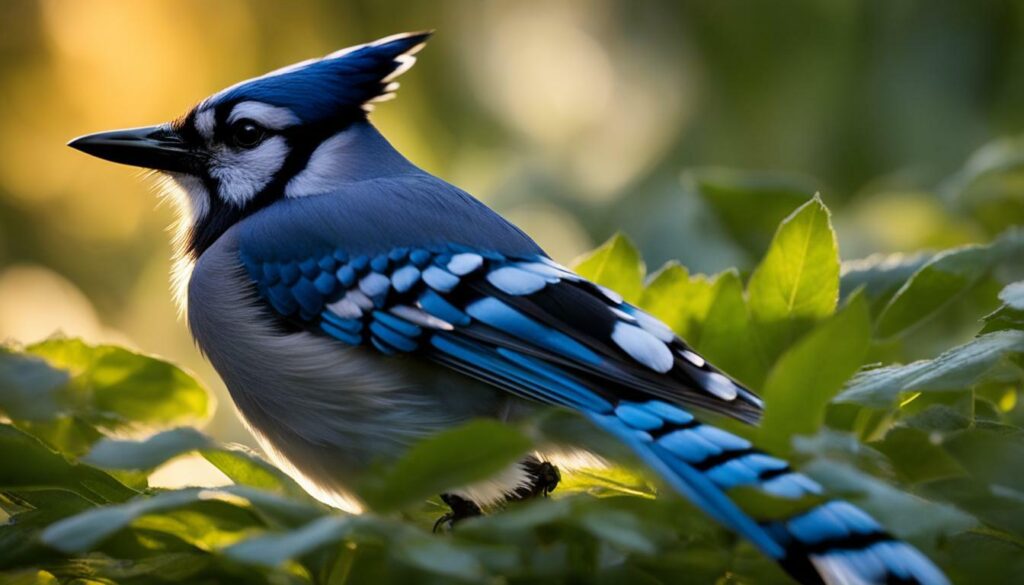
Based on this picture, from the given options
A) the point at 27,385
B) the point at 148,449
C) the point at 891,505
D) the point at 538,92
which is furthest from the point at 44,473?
the point at 538,92

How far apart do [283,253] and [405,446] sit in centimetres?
29

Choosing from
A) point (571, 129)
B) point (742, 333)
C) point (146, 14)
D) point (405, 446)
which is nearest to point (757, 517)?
point (742, 333)

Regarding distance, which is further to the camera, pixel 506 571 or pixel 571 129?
pixel 571 129

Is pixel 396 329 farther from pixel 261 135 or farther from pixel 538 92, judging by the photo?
pixel 538 92

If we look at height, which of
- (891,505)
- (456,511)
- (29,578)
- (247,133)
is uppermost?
(247,133)

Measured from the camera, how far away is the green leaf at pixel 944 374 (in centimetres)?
74

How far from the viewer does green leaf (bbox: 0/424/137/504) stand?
76cm

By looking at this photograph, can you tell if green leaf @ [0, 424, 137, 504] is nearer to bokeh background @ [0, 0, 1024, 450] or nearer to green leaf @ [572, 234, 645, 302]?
green leaf @ [572, 234, 645, 302]

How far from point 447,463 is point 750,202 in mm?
942

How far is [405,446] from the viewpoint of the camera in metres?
1.14

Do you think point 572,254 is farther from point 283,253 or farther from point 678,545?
point 678,545

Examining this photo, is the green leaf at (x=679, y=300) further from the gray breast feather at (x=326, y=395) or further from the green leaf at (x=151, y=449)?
the green leaf at (x=151, y=449)

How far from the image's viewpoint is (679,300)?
108cm

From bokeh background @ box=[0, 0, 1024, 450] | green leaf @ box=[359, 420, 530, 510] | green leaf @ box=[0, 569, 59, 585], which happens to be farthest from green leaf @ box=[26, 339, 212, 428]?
bokeh background @ box=[0, 0, 1024, 450]
